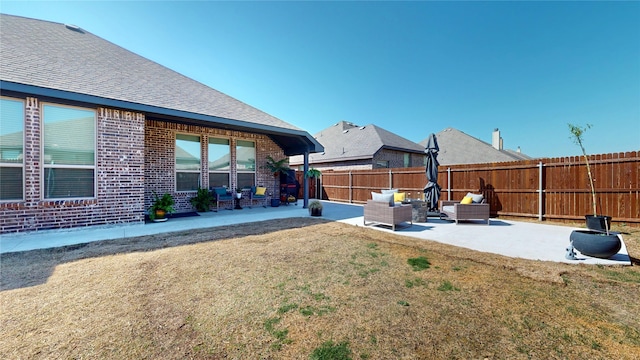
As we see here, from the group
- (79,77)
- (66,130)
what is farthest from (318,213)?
(79,77)

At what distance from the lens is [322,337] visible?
2062 mm

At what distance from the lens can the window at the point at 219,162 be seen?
9602mm

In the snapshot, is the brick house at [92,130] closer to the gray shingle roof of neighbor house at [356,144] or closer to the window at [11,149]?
the window at [11,149]

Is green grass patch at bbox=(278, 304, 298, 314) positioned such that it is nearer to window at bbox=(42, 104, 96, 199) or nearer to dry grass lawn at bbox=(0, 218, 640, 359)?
dry grass lawn at bbox=(0, 218, 640, 359)

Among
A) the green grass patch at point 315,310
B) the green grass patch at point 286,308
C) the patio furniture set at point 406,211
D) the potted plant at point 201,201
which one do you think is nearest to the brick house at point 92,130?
the potted plant at point 201,201

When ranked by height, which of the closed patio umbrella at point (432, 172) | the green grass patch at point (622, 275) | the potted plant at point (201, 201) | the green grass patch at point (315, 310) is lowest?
the green grass patch at point (622, 275)

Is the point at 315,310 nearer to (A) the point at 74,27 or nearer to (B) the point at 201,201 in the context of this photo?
(B) the point at 201,201

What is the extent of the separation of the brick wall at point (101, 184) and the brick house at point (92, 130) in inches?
0.8

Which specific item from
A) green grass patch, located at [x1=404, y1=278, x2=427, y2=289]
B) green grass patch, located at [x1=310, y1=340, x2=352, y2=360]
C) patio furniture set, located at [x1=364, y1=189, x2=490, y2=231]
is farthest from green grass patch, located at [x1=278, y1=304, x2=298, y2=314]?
patio furniture set, located at [x1=364, y1=189, x2=490, y2=231]

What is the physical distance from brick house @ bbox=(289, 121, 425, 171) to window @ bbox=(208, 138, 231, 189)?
8444 millimetres

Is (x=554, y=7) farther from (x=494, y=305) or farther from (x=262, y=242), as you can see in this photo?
(x=262, y=242)

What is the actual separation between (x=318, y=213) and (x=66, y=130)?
24.1 feet

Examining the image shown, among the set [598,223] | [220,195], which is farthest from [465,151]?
[220,195]

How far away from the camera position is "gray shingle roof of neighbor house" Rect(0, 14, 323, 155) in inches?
221
